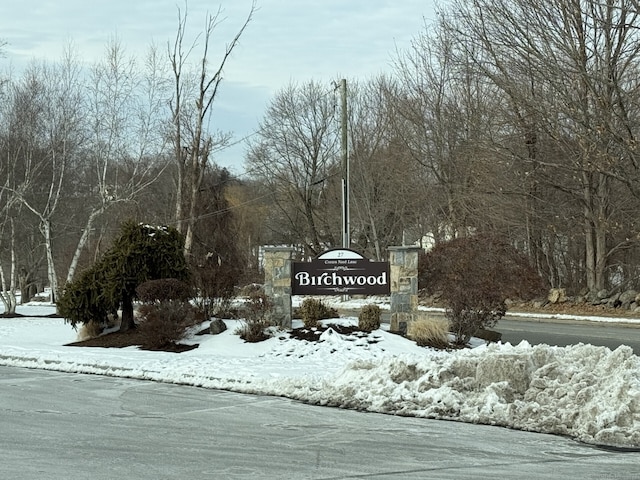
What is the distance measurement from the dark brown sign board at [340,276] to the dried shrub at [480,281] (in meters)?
1.45

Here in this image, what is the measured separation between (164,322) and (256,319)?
6.35 feet

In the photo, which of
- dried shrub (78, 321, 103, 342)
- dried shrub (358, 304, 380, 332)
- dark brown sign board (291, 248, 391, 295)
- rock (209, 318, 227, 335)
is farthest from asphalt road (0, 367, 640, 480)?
dried shrub (78, 321, 103, 342)

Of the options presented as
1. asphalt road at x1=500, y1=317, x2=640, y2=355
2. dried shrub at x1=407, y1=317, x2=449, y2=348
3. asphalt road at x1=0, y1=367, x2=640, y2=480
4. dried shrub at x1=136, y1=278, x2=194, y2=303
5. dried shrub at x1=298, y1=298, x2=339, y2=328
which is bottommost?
asphalt road at x1=0, y1=367, x2=640, y2=480

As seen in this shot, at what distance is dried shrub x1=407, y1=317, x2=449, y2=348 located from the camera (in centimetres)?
1639

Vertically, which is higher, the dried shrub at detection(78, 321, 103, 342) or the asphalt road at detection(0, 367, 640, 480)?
the dried shrub at detection(78, 321, 103, 342)

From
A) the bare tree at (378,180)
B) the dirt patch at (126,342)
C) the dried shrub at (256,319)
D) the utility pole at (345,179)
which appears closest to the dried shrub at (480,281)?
the dried shrub at (256,319)

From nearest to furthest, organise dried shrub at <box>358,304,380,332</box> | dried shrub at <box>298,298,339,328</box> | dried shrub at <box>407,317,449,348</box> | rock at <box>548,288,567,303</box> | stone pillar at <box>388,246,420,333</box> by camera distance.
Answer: dried shrub at <box>407,317,449,348</box> < dried shrub at <box>358,304,380,332</box> < stone pillar at <box>388,246,420,333</box> < dried shrub at <box>298,298,339,328</box> < rock at <box>548,288,567,303</box>

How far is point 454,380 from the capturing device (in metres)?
10.8

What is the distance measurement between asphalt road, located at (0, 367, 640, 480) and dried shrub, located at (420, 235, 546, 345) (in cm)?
636

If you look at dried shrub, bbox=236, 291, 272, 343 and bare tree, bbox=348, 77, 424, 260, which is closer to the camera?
dried shrub, bbox=236, 291, 272, 343

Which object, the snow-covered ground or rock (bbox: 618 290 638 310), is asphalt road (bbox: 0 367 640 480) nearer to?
the snow-covered ground

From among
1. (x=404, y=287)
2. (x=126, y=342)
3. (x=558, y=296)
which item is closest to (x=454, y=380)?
(x=404, y=287)

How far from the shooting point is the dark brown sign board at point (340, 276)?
58.5 ft

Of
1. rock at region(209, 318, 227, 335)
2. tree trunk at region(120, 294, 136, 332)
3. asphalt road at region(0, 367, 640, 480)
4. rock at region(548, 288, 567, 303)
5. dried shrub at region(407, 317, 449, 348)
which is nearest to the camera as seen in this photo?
asphalt road at region(0, 367, 640, 480)
